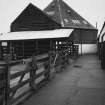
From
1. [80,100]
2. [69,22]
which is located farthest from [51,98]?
[69,22]

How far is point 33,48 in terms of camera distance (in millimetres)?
24297

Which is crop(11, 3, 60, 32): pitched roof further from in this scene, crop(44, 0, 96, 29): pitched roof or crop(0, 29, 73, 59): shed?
crop(44, 0, 96, 29): pitched roof

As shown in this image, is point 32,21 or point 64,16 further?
point 64,16

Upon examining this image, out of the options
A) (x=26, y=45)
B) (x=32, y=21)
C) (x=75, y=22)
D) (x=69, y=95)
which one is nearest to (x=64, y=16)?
(x=75, y=22)

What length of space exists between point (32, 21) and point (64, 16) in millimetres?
8823

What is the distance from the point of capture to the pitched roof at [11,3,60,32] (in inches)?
1035

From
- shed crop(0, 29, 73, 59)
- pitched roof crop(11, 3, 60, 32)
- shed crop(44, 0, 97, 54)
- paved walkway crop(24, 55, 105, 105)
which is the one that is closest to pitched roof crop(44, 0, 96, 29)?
shed crop(44, 0, 97, 54)

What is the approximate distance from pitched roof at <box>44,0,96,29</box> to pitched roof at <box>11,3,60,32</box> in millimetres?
5574

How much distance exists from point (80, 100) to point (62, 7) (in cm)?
3179

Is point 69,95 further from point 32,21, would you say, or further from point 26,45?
point 32,21

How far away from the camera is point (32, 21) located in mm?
27047

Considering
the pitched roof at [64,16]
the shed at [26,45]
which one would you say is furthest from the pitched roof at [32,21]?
the pitched roof at [64,16]

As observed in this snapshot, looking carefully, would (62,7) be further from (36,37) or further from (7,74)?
(7,74)

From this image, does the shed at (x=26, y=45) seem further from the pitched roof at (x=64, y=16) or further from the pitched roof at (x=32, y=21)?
the pitched roof at (x=64, y=16)
